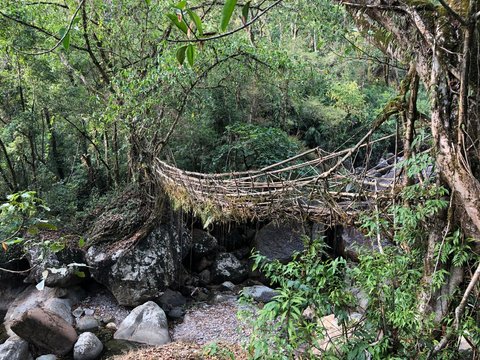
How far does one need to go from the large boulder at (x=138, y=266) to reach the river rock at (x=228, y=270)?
1.94 ft

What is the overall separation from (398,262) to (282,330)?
555 millimetres

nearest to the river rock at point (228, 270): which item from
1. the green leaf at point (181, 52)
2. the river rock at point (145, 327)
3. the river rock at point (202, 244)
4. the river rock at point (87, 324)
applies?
the river rock at point (202, 244)

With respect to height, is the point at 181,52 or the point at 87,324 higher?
the point at 181,52

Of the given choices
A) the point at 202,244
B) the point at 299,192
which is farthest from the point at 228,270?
the point at 299,192

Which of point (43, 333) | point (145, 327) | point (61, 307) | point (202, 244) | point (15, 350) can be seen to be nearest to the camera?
point (15, 350)

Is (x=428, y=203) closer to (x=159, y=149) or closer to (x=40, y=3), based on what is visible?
(x=159, y=149)

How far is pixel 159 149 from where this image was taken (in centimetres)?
454

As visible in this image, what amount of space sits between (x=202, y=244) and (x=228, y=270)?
533 millimetres

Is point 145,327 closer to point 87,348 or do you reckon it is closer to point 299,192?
point 87,348

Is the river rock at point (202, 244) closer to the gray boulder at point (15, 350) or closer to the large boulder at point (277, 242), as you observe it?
the large boulder at point (277, 242)

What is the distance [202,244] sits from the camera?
5.36 m

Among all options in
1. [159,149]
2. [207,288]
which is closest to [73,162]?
[159,149]

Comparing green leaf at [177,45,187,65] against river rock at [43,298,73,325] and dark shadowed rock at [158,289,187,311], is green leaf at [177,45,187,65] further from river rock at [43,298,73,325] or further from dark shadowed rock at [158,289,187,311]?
dark shadowed rock at [158,289,187,311]

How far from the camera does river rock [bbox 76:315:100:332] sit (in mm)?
4045
